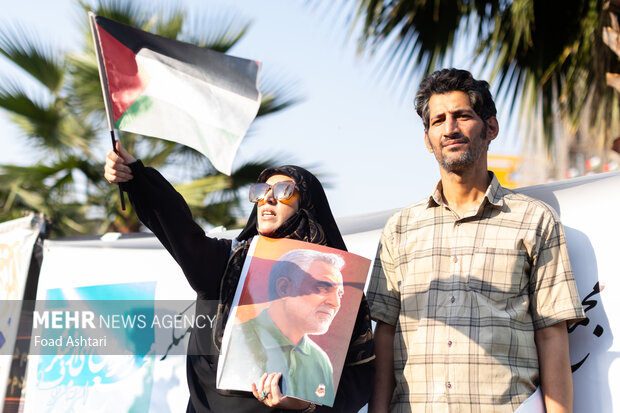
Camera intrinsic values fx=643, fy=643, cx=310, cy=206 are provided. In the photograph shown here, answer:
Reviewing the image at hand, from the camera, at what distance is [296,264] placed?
2055mm

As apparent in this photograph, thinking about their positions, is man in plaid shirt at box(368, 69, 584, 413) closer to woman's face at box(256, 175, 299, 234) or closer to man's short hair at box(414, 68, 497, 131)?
man's short hair at box(414, 68, 497, 131)

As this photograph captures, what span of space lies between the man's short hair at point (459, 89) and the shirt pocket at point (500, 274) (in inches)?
17.9

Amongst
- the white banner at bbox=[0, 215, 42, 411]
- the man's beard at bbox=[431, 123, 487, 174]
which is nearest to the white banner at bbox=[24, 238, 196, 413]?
the white banner at bbox=[0, 215, 42, 411]

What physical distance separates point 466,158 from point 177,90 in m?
0.99

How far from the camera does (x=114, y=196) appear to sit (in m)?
6.15

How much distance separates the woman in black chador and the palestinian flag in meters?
0.18

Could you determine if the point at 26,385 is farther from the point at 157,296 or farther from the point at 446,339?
the point at 446,339

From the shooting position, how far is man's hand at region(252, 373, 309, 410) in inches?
72.3

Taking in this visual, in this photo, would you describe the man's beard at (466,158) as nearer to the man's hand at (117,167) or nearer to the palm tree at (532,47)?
the man's hand at (117,167)

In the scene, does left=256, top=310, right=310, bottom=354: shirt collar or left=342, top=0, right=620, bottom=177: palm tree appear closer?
left=256, top=310, right=310, bottom=354: shirt collar

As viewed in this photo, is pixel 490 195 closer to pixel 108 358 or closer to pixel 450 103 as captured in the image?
pixel 450 103

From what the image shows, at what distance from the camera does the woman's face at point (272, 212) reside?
208 centimetres

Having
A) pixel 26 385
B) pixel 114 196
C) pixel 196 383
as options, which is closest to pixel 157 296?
pixel 26 385

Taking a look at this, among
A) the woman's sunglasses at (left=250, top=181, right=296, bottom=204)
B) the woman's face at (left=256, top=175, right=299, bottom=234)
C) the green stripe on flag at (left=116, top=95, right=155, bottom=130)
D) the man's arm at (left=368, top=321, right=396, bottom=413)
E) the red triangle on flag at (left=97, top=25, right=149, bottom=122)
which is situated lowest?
the man's arm at (left=368, top=321, right=396, bottom=413)
